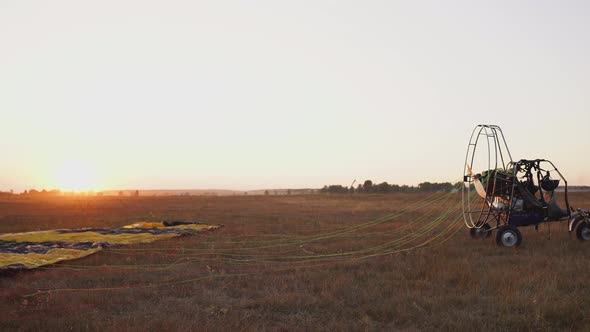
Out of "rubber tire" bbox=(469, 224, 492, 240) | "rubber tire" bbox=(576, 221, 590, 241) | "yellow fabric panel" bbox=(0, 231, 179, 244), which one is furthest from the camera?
"rubber tire" bbox=(469, 224, 492, 240)

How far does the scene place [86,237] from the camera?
14.5 meters

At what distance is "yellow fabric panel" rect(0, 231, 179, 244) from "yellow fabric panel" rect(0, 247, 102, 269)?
193 cm

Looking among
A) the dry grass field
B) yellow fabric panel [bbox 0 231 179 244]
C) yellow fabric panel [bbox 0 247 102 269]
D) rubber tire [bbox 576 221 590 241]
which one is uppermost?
rubber tire [bbox 576 221 590 241]

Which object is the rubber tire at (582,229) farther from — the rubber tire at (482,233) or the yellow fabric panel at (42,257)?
the yellow fabric panel at (42,257)

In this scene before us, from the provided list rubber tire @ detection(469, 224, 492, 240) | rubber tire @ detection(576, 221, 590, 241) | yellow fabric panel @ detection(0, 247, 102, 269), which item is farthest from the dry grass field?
rubber tire @ detection(469, 224, 492, 240)

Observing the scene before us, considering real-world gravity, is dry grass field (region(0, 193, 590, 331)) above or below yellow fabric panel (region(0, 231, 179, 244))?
below

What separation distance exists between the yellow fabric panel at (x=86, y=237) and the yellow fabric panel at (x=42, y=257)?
1.93 m

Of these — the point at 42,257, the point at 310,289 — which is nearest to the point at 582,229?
the point at 310,289

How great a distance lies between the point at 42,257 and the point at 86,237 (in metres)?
3.59

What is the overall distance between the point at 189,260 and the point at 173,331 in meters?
5.34

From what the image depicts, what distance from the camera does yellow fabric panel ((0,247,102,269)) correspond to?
1014 cm

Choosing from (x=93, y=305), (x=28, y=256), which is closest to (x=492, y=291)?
(x=93, y=305)

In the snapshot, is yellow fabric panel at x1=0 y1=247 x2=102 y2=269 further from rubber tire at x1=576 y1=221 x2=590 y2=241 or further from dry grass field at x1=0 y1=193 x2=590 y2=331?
rubber tire at x1=576 y1=221 x2=590 y2=241

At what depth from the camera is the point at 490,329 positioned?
601cm
